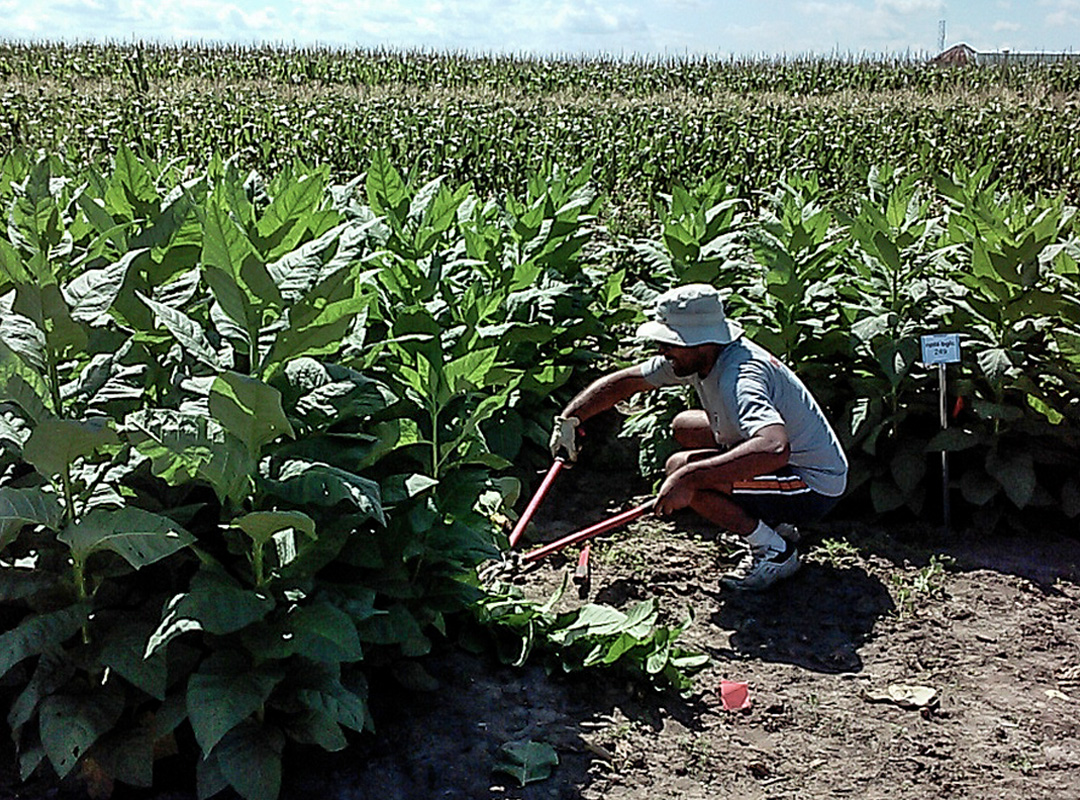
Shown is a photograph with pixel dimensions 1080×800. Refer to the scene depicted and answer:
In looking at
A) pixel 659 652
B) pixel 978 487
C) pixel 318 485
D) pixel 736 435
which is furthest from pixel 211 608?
pixel 978 487

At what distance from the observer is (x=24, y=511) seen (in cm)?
238

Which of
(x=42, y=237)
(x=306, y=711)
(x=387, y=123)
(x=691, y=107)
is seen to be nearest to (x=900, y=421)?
(x=306, y=711)

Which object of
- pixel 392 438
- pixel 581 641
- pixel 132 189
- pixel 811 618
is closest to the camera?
pixel 392 438

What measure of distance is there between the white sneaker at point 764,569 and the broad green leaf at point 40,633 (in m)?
2.42

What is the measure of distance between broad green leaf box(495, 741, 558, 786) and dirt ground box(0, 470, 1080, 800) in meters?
0.03

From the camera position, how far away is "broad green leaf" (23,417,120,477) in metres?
2.24

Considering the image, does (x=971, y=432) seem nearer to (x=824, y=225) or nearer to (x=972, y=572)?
(x=972, y=572)

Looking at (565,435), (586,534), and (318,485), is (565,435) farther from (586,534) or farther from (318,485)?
(318,485)

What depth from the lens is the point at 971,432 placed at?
4625 mm

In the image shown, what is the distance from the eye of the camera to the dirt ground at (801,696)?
301 cm

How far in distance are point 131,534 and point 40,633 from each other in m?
0.32

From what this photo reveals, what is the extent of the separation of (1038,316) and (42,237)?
360cm

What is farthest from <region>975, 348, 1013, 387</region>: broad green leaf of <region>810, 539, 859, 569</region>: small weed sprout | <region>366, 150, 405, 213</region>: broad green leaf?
<region>366, 150, 405, 213</region>: broad green leaf

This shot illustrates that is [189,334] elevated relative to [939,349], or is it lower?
elevated
